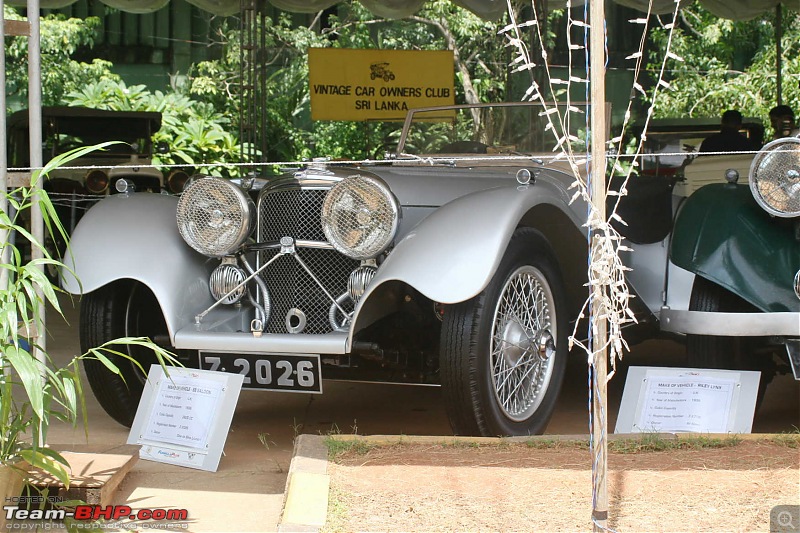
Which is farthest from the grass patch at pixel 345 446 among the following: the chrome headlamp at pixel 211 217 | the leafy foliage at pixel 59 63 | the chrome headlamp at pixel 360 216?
the leafy foliage at pixel 59 63

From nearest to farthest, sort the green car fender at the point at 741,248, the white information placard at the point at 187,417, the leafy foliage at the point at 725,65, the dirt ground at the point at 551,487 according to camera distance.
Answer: the dirt ground at the point at 551,487, the white information placard at the point at 187,417, the green car fender at the point at 741,248, the leafy foliage at the point at 725,65

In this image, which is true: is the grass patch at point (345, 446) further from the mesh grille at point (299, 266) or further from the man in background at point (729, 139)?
the man in background at point (729, 139)

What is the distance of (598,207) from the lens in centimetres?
255

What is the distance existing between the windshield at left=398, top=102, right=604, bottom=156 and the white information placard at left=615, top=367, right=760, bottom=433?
1613 millimetres

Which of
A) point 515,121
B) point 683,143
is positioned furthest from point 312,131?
point 515,121

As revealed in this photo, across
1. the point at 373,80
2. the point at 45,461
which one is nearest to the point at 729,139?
the point at 373,80

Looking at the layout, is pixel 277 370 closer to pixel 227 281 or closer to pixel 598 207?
pixel 227 281

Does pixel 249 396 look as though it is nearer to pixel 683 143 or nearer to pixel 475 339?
pixel 475 339

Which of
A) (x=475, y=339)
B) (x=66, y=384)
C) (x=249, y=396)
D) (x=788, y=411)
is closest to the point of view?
(x=66, y=384)

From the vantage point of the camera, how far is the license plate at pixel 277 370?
3674 mm

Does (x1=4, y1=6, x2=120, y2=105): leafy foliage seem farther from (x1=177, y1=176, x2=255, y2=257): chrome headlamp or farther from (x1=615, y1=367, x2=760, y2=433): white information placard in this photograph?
(x1=615, y1=367, x2=760, y2=433): white information placard

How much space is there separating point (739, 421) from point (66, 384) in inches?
95.5

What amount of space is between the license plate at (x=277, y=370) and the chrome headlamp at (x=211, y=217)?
47 cm

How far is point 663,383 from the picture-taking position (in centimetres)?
386
